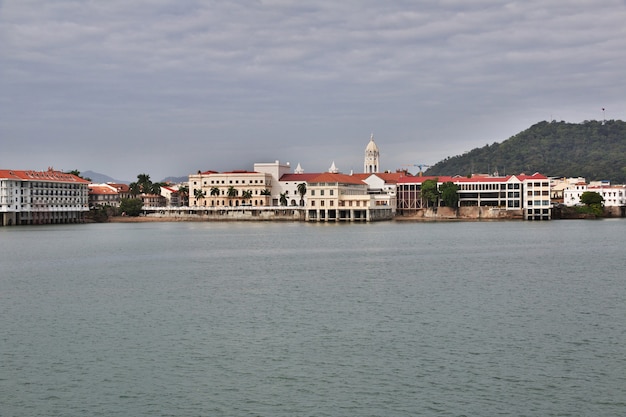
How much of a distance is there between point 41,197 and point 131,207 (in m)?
16.0

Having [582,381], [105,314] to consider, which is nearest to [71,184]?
[105,314]

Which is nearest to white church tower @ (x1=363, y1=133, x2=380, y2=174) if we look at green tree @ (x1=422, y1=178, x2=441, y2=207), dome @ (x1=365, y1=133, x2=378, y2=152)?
dome @ (x1=365, y1=133, x2=378, y2=152)

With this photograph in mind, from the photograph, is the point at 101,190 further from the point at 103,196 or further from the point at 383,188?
the point at 383,188

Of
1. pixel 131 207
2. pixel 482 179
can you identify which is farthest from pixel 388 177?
pixel 131 207

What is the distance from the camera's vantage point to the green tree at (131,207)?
133750mm

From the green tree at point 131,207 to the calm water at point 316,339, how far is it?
86.9 meters

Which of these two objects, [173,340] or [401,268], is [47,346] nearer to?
[173,340]

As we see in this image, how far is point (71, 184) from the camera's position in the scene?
13125 cm

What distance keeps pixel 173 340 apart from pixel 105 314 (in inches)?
239

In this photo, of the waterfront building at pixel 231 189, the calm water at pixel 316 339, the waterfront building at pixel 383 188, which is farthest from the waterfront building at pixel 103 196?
the calm water at pixel 316 339

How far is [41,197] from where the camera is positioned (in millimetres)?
123125

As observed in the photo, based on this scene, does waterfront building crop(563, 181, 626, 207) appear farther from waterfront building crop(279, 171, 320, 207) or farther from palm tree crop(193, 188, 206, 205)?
palm tree crop(193, 188, 206, 205)

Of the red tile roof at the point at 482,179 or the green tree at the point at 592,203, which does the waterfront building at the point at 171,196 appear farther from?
the green tree at the point at 592,203

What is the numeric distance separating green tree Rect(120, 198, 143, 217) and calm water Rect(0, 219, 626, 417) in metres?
86.9
